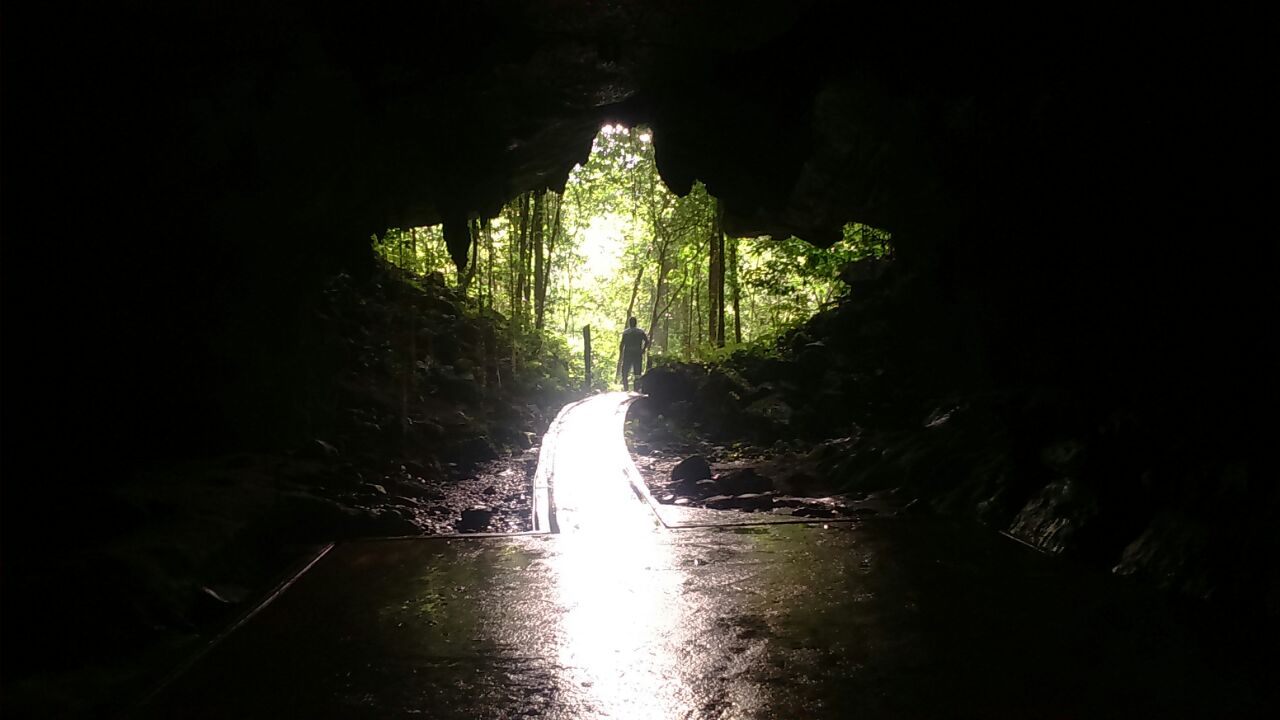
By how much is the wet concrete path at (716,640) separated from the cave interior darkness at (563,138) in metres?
1.45

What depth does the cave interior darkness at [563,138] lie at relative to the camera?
4.52 m

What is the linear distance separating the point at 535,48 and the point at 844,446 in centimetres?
575

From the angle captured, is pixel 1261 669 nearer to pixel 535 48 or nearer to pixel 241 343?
pixel 535 48

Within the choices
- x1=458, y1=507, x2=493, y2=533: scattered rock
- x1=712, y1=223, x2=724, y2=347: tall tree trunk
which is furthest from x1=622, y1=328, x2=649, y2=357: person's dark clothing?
x1=458, y1=507, x2=493, y2=533: scattered rock

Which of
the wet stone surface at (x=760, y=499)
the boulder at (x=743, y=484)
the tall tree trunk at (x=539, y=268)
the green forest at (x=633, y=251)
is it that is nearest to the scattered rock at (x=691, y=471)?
the wet stone surface at (x=760, y=499)

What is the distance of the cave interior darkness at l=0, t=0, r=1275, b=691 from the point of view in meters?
4.52

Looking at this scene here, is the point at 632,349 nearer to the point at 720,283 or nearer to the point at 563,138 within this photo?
the point at 720,283

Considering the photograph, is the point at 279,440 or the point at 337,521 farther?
the point at 279,440

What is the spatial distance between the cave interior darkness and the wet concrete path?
1.45 m

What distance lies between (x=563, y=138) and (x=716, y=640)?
8.55 meters

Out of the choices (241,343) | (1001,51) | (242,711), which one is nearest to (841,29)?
(1001,51)

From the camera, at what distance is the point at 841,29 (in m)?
8.04

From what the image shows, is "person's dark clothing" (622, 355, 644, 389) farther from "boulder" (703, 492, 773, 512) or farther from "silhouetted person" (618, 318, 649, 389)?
"boulder" (703, 492, 773, 512)

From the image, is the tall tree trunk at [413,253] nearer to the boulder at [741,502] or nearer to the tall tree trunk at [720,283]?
the tall tree trunk at [720,283]
